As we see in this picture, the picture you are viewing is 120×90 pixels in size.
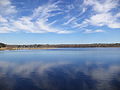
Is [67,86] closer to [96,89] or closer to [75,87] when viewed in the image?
[75,87]

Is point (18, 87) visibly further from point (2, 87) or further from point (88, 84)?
point (88, 84)

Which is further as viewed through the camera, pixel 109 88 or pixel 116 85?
pixel 116 85

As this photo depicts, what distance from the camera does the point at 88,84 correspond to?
15.1 m

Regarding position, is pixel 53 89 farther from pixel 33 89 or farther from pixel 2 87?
pixel 2 87

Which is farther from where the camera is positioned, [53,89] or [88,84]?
[88,84]

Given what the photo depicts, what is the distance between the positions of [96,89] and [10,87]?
8955 mm

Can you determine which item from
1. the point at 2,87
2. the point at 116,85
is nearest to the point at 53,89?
the point at 2,87

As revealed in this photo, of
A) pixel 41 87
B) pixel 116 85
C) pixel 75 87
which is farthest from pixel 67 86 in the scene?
pixel 116 85

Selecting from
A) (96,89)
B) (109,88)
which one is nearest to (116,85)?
(109,88)

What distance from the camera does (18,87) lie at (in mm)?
14344

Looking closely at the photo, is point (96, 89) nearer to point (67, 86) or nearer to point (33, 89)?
point (67, 86)

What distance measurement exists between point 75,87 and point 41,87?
3574mm

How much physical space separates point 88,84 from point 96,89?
5.84 ft

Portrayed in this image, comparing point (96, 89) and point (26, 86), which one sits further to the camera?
point (26, 86)
